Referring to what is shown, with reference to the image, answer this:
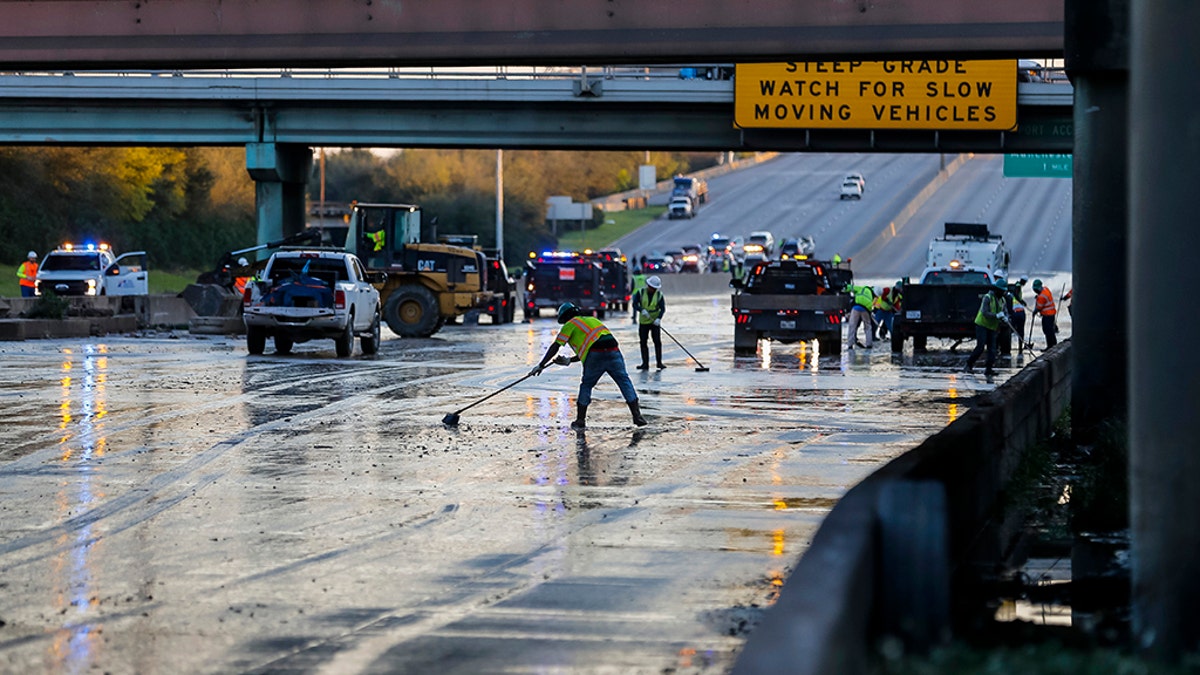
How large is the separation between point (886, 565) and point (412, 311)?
33863 mm

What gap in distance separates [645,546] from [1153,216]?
4.28 meters

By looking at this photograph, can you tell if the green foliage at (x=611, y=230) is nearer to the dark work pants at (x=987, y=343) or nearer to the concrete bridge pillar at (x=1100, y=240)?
the dark work pants at (x=987, y=343)

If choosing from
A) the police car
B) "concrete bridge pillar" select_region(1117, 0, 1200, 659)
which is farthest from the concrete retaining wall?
"concrete bridge pillar" select_region(1117, 0, 1200, 659)

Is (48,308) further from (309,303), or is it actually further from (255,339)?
(309,303)

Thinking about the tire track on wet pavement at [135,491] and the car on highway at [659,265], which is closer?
the tire track on wet pavement at [135,491]

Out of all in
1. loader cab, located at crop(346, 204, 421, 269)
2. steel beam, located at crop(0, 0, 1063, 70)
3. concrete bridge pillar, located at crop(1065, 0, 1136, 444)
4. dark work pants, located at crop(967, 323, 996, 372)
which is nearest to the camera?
concrete bridge pillar, located at crop(1065, 0, 1136, 444)

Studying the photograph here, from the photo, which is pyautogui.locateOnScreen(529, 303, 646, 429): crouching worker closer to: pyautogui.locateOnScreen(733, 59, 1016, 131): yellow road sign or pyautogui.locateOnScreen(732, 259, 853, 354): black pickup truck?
pyautogui.locateOnScreen(732, 259, 853, 354): black pickup truck

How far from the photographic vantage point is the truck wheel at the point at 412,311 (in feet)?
133

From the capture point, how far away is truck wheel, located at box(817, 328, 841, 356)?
34.8 meters

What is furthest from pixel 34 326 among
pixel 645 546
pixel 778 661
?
pixel 778 661

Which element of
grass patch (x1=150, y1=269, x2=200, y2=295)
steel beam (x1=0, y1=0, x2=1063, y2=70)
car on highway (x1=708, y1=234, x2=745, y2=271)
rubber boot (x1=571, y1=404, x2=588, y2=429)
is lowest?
rubber boot (x1=571, y1=404, x2=588, y2=429)

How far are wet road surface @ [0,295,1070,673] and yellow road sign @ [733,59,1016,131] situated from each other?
18502 millimetres

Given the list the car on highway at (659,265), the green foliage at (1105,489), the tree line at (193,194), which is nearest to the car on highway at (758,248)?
the car on highway at (659,265)

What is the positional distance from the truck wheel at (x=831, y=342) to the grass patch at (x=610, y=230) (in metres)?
77.1
